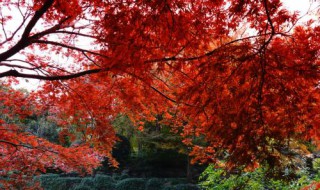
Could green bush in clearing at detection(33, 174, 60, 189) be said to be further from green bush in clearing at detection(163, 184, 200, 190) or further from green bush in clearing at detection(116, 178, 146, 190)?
green bush in clearing at detection(163, 184, 200, 190)

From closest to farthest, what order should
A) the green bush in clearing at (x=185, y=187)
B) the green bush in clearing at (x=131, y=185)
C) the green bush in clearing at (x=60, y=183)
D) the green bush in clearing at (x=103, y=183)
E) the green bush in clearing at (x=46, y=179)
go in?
the green bush in clearing at (x=185, y=187) → the green bush in clearing at (x=131, y=185) → the green bush in clearing at (x=103, y=183) → the green bush in clearing at (x=60, y=183) → the green bush in clearing at (x=46, y=179)

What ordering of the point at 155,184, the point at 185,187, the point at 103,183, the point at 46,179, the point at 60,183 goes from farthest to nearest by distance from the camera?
1. the point at 46,179
2. the point at 60,183
3. the point at 103,183
4. the point at 155,184
5. the point at 185,187

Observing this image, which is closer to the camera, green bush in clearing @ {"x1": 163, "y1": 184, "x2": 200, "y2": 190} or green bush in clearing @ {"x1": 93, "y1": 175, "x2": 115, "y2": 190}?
green bush in clearing @ {"x1": 163, "y1": 184, "x2": 200, "y2": 190}

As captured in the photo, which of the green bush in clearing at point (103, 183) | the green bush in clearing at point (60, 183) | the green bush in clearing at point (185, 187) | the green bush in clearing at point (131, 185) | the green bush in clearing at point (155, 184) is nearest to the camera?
the green bush in clearing at point (185, 187)

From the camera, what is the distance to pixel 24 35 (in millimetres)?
3381

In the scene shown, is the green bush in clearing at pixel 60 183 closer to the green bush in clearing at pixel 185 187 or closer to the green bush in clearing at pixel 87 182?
the green bush in clearing at pixel 87 182

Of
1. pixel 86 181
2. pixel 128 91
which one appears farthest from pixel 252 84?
pixel 86 181

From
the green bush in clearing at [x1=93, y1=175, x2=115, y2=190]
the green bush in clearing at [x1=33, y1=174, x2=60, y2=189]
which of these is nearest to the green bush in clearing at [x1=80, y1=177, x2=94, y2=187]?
the green bush in clearing at [x1=93, y1=175, x2=115, y2=190]

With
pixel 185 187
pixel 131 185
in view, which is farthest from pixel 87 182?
pixel 185 187

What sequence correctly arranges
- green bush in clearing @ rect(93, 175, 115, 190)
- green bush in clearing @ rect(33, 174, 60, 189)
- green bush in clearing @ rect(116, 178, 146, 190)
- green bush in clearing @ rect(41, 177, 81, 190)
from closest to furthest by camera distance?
green bush in clearing @ rect(116, 178, 146, 190) < green bush in clearing @ rect(93, 175, 115, 190) < green bush in clearing @ rect(41, 177, 81, 190) < green bush in clearing @ rect(33, 174, 60, 189)

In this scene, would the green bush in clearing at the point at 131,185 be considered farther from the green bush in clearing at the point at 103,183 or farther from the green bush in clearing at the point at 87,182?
the green bush in clearing at the point at 87,182

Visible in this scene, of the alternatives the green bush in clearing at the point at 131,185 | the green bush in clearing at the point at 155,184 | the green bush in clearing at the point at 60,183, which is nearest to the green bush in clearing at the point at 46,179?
the green bush in clearing at the point at 60,183

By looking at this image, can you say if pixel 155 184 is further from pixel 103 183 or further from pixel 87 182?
pixel 87 182

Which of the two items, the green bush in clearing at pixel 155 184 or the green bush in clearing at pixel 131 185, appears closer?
the green bush in clearing at pixel 155 184
